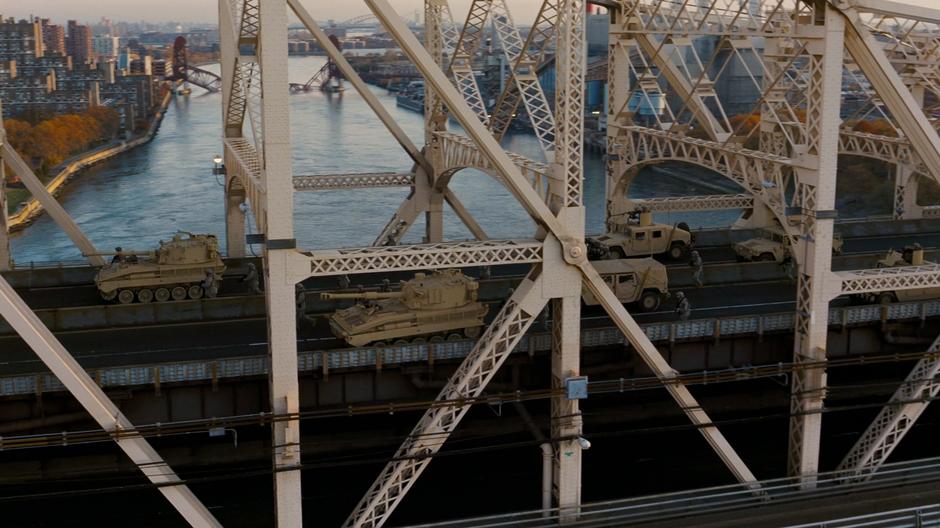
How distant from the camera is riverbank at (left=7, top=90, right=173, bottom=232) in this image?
8229cm

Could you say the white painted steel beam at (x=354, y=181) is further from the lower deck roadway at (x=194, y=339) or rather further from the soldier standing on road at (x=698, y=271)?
the soldier standing on road at (x=698, y=271)

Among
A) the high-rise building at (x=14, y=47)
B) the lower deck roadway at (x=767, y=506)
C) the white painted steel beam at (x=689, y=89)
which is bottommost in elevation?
the lower deck roadway at (x=767, y=506)

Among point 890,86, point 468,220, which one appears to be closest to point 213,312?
point 468,220

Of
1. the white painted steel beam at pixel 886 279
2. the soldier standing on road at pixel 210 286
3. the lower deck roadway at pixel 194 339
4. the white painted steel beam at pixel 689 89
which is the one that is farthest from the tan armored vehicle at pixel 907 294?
the soldier standing on road at pixel 210 286

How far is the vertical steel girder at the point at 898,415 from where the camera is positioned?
28250 millimetres

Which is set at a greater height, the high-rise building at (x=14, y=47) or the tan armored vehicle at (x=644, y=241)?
the high-rise building at (x=14, y=47)

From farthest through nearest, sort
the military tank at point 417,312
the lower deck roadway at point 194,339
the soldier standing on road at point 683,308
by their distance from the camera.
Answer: the soldier standing on road at point 683,308
the military tank at point 417,312
the lower deck roadway at point 194,339

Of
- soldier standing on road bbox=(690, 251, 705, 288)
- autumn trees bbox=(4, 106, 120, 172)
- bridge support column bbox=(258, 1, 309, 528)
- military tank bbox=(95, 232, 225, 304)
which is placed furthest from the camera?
autumn trees bbox=(4, 106, 120, 172)

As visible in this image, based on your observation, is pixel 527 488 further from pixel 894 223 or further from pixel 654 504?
pixel 894 223

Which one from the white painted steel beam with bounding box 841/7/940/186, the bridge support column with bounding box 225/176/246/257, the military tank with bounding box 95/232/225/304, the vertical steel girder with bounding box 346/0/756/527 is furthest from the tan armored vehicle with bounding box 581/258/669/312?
the bridge support column with bounding box 225/176/246/257

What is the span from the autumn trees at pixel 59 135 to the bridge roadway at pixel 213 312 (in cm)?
7212

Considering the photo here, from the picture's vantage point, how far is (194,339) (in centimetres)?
3219

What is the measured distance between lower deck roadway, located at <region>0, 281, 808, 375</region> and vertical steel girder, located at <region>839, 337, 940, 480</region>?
22.2 feet

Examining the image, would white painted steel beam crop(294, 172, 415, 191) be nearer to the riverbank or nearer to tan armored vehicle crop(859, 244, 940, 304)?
tan armored vehicle crop(859, 244, 940, 304)
